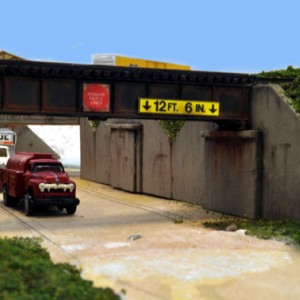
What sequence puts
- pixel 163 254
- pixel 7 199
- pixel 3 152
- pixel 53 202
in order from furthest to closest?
pixel 3 152, pixel 7 199, pixel 53 202, pixel 163 254

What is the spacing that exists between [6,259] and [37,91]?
371 inches

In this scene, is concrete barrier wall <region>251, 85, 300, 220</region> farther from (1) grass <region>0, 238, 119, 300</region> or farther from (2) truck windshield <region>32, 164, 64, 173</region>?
(1) grass <region>0, 238, 119, 300</region>

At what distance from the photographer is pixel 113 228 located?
59.8 feet

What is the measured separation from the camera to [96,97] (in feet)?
62.4

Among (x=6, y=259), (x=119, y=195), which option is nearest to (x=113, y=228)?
(x=6, y=259)

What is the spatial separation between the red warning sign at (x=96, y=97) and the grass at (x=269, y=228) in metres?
5.88

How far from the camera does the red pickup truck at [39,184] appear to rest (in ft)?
66.0

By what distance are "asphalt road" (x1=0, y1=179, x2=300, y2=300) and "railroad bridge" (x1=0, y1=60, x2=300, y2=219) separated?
2.35m

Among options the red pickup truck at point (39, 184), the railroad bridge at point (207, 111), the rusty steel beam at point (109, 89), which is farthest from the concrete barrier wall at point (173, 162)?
the red pickup truck at point (39, 184)

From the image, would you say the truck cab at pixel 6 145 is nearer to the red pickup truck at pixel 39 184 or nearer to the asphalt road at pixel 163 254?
the red pickup truck at pixel 39 184

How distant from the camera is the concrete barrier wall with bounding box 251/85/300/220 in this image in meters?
18.2

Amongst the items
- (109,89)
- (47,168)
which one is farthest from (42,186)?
(109,89)

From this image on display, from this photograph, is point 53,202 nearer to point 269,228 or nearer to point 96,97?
point 96,97

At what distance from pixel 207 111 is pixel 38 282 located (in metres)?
13.0
